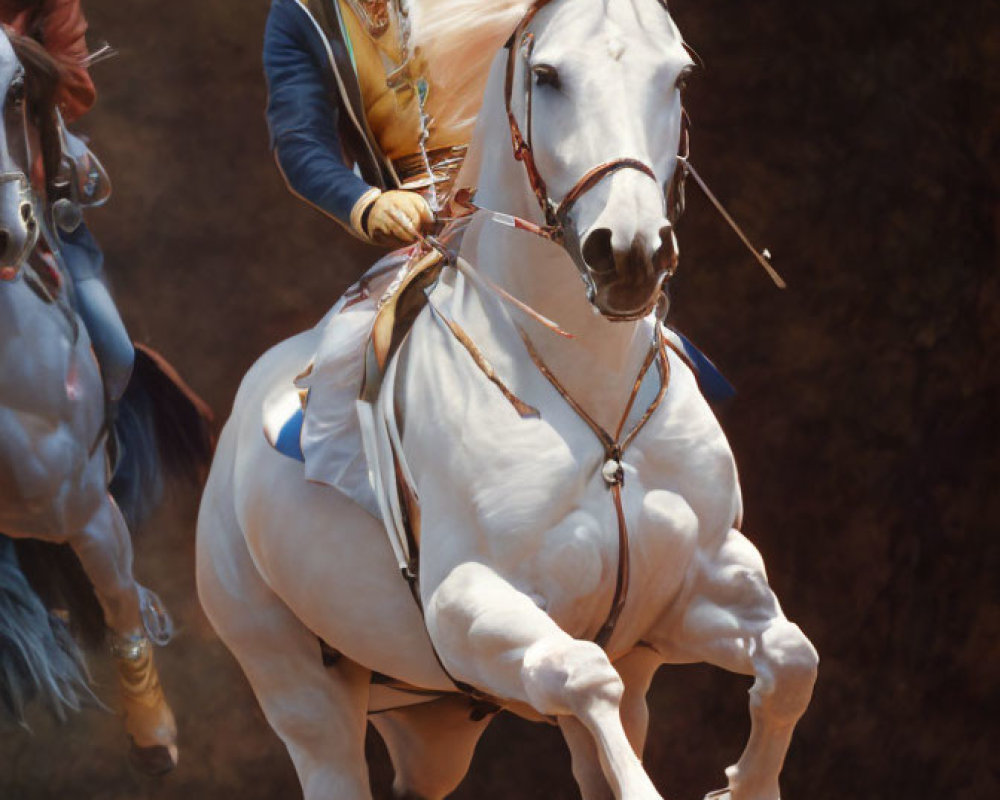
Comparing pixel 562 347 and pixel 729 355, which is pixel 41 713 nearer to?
pixel 729 355

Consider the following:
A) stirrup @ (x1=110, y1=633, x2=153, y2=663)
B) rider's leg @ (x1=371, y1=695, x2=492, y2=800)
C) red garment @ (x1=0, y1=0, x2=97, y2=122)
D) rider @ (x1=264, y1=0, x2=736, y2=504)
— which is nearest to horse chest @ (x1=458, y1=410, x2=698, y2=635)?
rider @ (x1=264, y1=0, x2=736, y2=504)

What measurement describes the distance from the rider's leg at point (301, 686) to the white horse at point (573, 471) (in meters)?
0.23

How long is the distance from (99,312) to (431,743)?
1.63 metres

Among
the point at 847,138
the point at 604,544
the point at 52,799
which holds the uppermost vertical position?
the point at 604,544

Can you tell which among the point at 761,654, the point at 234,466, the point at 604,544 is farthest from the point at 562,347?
the point at 234,466

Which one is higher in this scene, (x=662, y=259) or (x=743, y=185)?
(x=662, y=259)

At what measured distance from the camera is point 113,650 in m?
6.04

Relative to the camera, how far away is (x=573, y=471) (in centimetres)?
386

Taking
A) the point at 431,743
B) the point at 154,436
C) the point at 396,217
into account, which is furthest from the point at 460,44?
the point at 154,436

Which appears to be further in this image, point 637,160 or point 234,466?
point 234,466

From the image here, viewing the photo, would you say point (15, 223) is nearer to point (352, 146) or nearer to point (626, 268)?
point (352, 146)

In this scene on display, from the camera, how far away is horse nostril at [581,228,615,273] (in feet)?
11.9

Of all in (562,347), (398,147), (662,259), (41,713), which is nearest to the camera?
(662,259)

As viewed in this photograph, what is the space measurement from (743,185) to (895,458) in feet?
2.69
